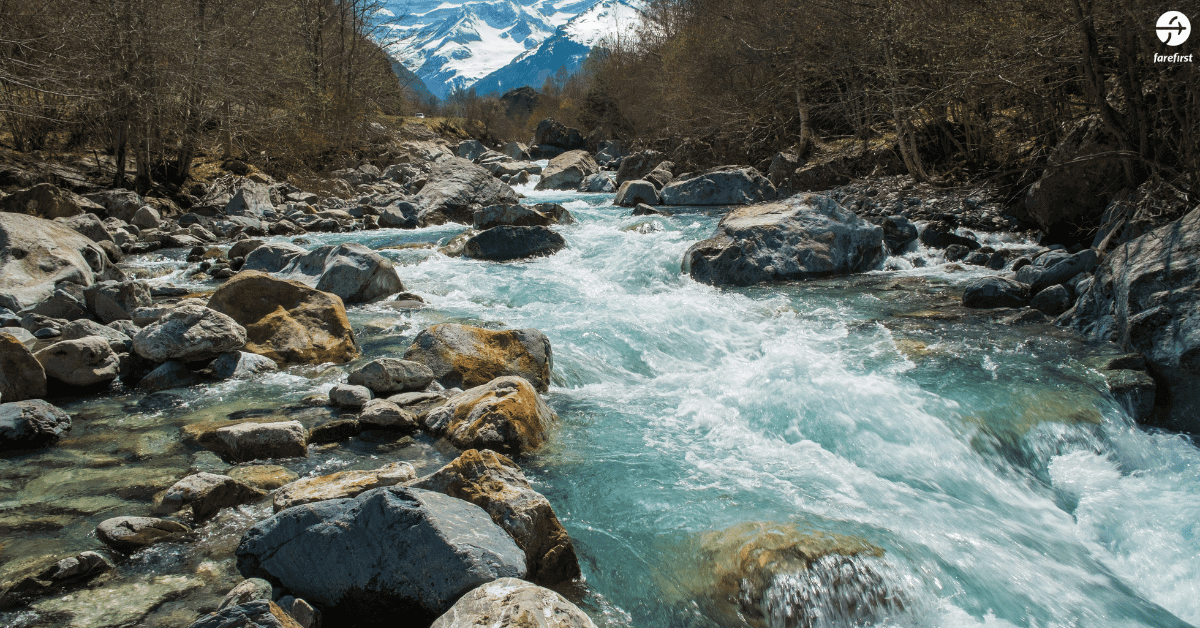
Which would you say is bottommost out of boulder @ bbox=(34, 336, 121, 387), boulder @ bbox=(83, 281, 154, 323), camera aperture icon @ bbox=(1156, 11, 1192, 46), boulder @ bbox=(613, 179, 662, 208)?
boulder @ bbox=(34, 336, 121, 387)

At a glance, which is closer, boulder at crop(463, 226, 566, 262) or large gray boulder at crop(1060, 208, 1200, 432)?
large gray boulder at crop(1060, 208, 1200, 432)

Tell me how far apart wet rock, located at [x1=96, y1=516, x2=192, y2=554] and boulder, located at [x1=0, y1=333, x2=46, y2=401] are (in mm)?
2156

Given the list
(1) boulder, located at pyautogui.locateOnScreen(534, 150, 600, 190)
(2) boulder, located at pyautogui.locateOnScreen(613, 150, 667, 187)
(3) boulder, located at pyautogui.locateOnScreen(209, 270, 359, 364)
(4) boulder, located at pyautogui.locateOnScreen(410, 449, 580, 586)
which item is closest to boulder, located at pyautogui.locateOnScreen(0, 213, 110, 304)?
(3) boulder, located at pyautogui.locateOnScreen(209, 270, 359, 364)

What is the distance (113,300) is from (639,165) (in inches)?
668

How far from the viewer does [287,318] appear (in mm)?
5680

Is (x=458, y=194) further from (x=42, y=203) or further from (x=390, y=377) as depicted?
(x=390, y=377)

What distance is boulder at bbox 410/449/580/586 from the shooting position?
2.81m

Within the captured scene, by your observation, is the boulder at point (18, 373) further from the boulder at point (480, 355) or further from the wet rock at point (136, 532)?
the boulder at point (480, 355)

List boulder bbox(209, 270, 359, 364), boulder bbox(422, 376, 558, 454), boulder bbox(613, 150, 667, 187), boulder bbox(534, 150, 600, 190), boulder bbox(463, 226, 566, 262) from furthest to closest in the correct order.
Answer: boulder bbox(534, 150, 600, 190) → boulder bbox(613, 150, 667, 187) → boulder bbox(463, 226, 566, 262) → boulder bbox(209, 270, 359, 364) → boulder bbox(422, 376, 558, 454)

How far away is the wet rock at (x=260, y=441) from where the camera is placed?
370 cm

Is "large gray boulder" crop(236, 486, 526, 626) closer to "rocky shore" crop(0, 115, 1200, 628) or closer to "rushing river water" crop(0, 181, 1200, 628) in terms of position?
"rocky shore" crop(0, 115, 1200, 628)

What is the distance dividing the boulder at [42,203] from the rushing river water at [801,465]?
6.46 m

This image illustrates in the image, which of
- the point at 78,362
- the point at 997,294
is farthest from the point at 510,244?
the point at 997,294

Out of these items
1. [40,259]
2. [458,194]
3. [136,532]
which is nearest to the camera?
[136,532]
